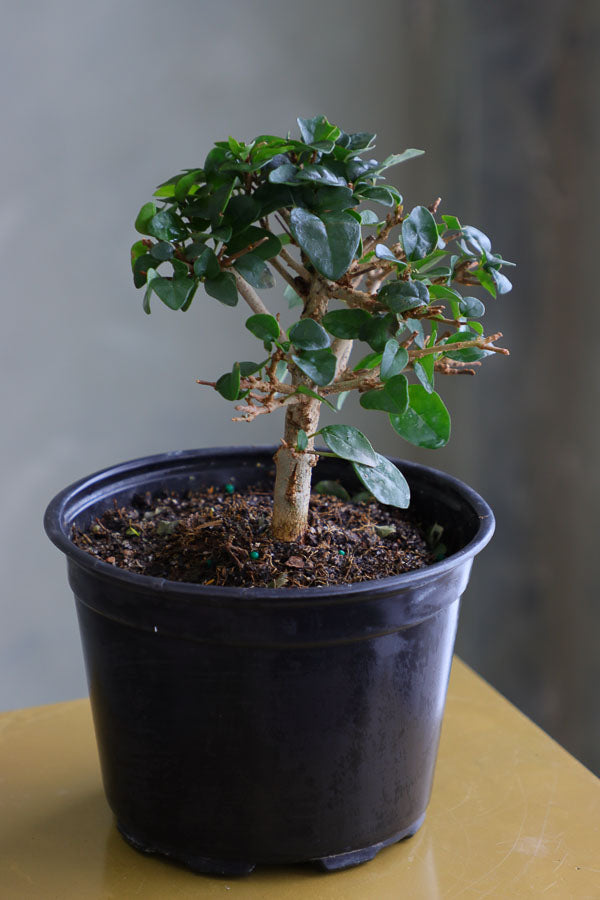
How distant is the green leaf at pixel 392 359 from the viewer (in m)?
0.71

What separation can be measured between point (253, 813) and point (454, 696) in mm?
459

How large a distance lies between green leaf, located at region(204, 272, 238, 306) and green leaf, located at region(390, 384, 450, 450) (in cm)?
18

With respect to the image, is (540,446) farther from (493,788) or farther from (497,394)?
(493,788)

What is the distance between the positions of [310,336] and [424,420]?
0.52 feet

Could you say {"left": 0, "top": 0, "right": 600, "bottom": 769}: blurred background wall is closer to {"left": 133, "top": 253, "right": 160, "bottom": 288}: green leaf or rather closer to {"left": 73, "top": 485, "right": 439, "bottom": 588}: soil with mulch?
{"left": 73, "top": 485, "right": 439, "bottom": 588}: soil with mulch

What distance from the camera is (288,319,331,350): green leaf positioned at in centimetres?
71

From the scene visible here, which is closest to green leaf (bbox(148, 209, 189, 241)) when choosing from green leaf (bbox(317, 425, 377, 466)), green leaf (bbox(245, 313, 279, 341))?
green leaf (bbox(245, 313, 279, 341))

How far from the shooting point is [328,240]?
703 mm

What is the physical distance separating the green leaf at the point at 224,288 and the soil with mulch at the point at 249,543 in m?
0.23

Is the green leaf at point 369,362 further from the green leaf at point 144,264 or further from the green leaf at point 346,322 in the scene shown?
the green leaf at point 144,264

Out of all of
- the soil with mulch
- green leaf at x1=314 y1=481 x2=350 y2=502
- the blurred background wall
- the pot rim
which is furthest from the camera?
the blurred background wall

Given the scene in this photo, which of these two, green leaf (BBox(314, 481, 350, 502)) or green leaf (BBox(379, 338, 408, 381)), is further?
green leaf (BBox(314, 481, 350, 502))

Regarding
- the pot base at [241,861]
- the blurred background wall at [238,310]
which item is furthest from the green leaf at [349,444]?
the blurred background wall at [238,310]

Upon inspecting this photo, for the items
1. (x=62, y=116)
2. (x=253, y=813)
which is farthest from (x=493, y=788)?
(x=62, y=116)
